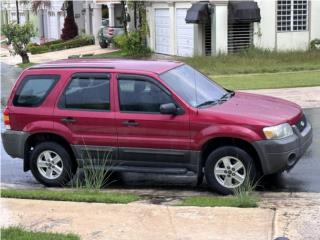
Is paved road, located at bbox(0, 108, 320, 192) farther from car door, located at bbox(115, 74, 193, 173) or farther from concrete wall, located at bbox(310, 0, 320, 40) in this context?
concrete wall, located at bbox(310, 0, 320, 40)

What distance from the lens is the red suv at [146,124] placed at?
7859 mm

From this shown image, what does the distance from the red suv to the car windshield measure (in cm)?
2

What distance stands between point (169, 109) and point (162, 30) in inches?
1003

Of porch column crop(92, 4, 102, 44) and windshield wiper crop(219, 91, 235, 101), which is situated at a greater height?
porch column crop(92, 4, 102, 44)

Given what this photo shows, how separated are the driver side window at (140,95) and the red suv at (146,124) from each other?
13 mm

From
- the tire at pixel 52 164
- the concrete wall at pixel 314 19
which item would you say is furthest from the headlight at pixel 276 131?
the concrete wall at pixel 314 19

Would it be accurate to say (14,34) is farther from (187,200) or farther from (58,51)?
(187,200)

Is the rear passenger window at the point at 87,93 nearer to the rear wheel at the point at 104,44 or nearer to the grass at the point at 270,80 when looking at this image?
the grass at the point at 270,80

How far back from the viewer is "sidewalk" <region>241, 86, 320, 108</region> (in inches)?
614

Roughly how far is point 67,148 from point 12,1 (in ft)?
209

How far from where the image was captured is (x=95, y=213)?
6602 millimetres

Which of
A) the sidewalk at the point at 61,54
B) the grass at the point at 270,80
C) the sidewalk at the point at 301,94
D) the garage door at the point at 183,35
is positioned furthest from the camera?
the sidewalk at the point at 61,54

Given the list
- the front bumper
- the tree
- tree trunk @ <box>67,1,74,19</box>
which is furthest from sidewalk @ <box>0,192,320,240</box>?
tree trunk @ <box>67,1,74,19</box>

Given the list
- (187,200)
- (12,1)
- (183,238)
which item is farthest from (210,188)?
(12,1)
